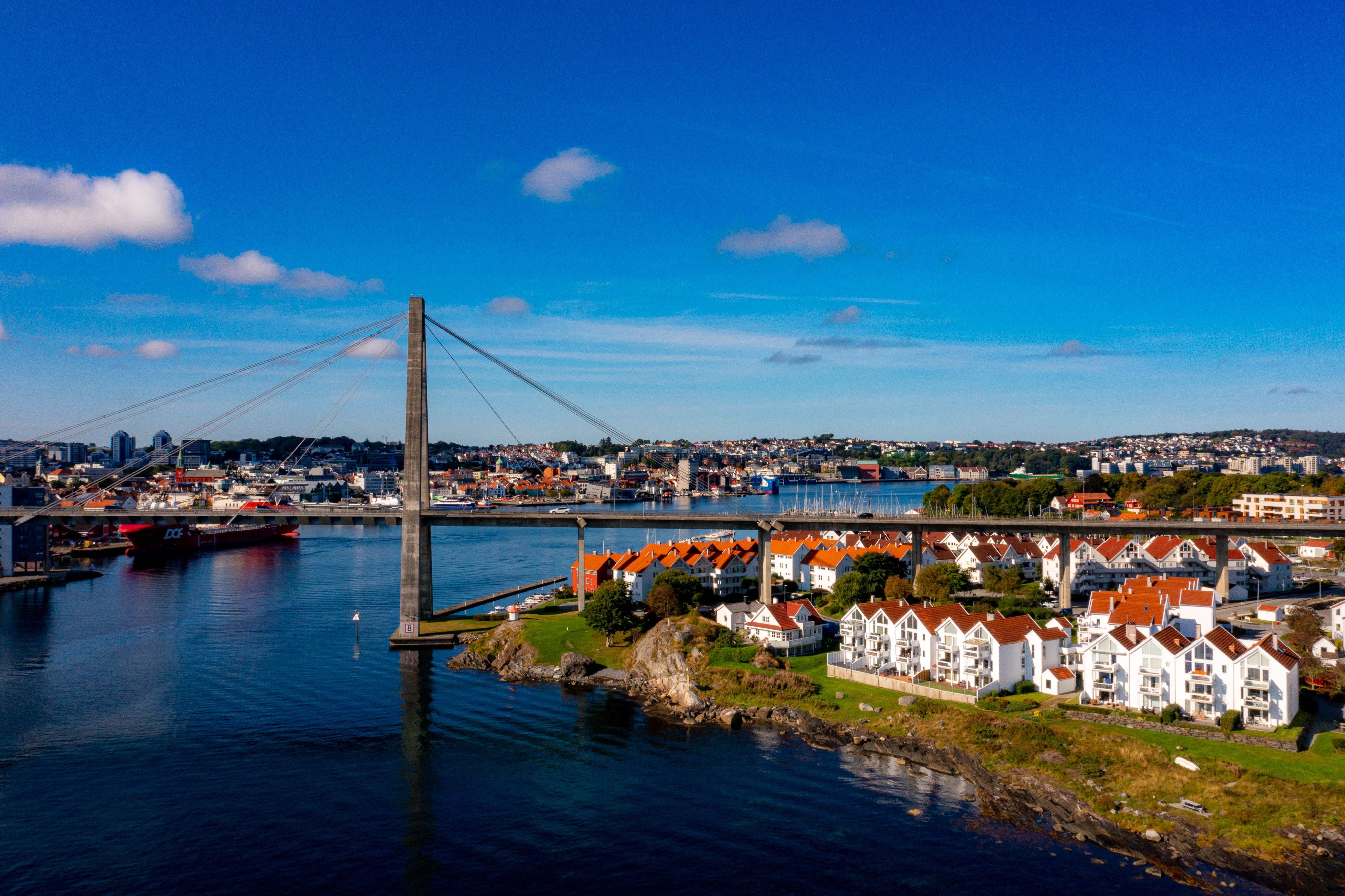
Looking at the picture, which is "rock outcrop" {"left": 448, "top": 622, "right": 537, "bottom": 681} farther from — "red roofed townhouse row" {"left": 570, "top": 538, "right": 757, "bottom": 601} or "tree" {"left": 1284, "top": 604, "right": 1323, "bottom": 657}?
"tree" {"left": 1284, "top": 604, "right": 1323, "bottom": 657}

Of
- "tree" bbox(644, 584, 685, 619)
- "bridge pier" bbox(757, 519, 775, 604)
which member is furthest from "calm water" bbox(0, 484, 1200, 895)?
"bridge pier" bbox(757, 519, 775, 604)

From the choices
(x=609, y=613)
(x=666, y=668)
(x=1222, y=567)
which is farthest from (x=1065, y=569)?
(x=609, y=613)

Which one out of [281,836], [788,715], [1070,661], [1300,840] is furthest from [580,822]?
[1070,661]

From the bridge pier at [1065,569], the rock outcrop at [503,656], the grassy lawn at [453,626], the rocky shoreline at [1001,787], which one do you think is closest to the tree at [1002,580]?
the bridge pier at [1065,569]

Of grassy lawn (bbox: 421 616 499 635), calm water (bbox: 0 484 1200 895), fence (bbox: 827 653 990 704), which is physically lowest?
calm water (bbox: 0 484 1200 895)

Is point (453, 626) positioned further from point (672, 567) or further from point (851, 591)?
point (851, 591)
